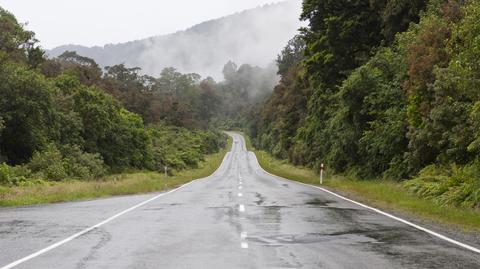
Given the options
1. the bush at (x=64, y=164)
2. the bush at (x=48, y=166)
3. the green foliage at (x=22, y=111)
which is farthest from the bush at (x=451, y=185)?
the green foliage at (x=22, y=111)

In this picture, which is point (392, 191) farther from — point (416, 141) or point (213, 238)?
point (213, 238)

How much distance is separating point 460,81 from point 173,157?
207ft

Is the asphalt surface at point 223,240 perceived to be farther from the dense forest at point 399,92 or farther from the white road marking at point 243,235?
the dense forest at point 399,92

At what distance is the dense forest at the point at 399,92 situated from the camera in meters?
17.4

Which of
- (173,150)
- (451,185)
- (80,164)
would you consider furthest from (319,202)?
(173,150)

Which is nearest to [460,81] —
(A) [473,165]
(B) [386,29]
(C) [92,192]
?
(A) [473,165]

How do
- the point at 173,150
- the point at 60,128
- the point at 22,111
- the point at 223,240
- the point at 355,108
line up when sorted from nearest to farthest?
the point at 223,240 → the point at 355,108 → the point at 22,111 → the point at 60,128 → the point at 173,150

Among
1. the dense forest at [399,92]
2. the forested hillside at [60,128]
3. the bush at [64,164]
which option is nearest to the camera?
the dense forest at [399,92]

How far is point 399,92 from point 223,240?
22.6 m

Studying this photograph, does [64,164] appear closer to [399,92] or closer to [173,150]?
[399,92]

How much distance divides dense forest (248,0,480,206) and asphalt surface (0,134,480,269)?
551 centimetres

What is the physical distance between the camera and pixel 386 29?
35656mm

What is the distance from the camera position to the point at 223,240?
10125mm

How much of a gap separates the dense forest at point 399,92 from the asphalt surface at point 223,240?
5.51 meters
